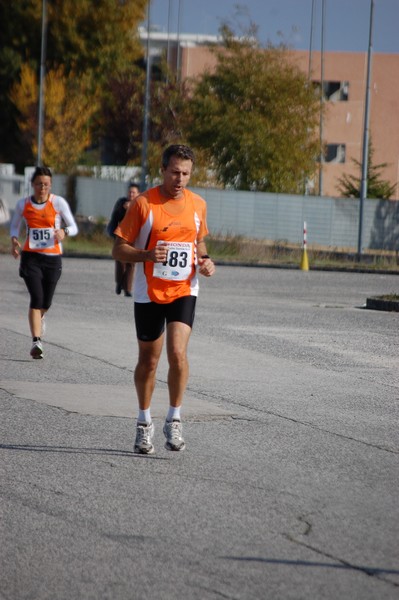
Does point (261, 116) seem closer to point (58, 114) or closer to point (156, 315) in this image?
point (58, 114)

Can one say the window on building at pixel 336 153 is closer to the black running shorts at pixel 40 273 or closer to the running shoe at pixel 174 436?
the black running shorts at pixel 40 273

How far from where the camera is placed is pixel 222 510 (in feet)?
21.3

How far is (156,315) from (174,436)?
0.76 meters

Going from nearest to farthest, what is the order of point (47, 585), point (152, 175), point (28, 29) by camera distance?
1. point (47, 585)
2. point (152, 175)
3. point (28, 29)

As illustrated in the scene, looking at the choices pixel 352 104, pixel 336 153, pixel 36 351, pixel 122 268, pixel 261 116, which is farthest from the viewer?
pixel 336 153

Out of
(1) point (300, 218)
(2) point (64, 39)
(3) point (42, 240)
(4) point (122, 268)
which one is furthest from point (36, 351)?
(2) point (64, 39)

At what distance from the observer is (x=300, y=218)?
45.0 m

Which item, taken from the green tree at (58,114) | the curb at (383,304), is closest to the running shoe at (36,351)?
the curb at (383,304)

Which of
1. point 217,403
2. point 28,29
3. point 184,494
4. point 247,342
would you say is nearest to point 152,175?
point 28,29

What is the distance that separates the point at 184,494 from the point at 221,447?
1464 mm

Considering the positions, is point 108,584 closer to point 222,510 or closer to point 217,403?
point 222,510

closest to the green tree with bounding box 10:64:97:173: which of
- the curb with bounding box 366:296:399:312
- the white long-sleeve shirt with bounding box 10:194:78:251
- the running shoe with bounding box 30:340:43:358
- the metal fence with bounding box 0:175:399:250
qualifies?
the metal fence with bounding box 0:175:399:250

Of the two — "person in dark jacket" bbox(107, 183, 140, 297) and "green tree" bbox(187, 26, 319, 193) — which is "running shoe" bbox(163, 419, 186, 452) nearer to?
"person in dark jacket" bbox(107, 183, 140, 297)

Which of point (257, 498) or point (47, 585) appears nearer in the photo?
point (47, 585)
